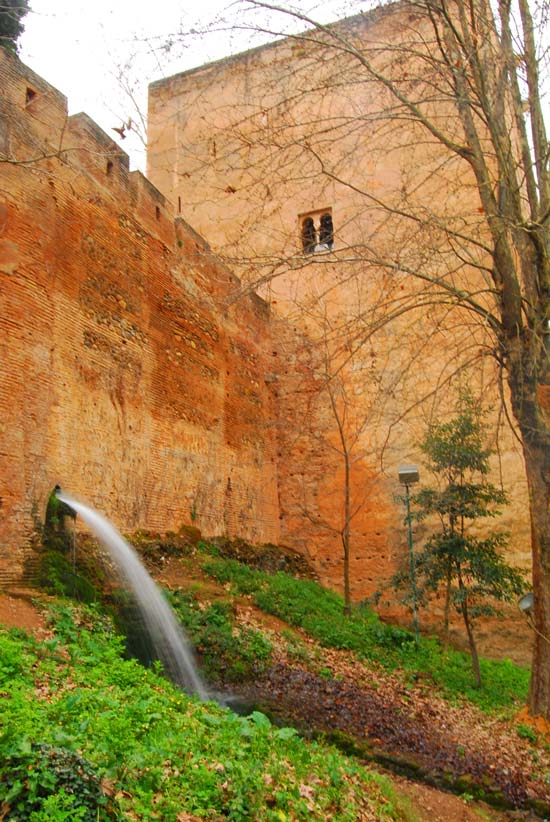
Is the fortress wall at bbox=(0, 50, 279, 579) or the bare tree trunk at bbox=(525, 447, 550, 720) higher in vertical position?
the fortress wall at bbox=(0, 50, 279, 579)

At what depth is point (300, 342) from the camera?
14.4 metres

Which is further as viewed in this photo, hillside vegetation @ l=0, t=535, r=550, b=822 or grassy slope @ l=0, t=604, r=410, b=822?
hillside vegetation @ l=0, t=535, r=550, b=822

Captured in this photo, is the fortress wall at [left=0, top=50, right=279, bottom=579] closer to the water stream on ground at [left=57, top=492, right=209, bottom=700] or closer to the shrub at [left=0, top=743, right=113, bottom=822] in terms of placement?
the water stream on ground at [left=57, top=492, right=209, bottom=700]

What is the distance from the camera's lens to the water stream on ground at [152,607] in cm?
648

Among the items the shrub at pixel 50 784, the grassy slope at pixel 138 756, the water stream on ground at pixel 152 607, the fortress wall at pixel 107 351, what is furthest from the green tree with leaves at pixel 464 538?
the shrub at pixel 50 784

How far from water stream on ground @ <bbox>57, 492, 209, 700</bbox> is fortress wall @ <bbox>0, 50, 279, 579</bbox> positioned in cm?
35

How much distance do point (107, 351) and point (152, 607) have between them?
A: 3.53 m

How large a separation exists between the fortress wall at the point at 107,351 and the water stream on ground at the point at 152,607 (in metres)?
0.35

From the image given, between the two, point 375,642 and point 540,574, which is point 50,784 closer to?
point 540,574

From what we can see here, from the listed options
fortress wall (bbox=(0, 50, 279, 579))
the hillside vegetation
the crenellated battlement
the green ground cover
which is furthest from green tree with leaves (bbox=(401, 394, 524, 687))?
the crenellated battlement

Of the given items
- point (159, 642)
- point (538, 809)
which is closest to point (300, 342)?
point (159, 642)

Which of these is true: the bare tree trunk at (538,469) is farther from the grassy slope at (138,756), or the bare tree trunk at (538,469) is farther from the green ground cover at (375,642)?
the grassy slope at (138,756)

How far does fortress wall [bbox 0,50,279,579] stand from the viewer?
7.32 m

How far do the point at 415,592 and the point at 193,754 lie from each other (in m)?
5.88
